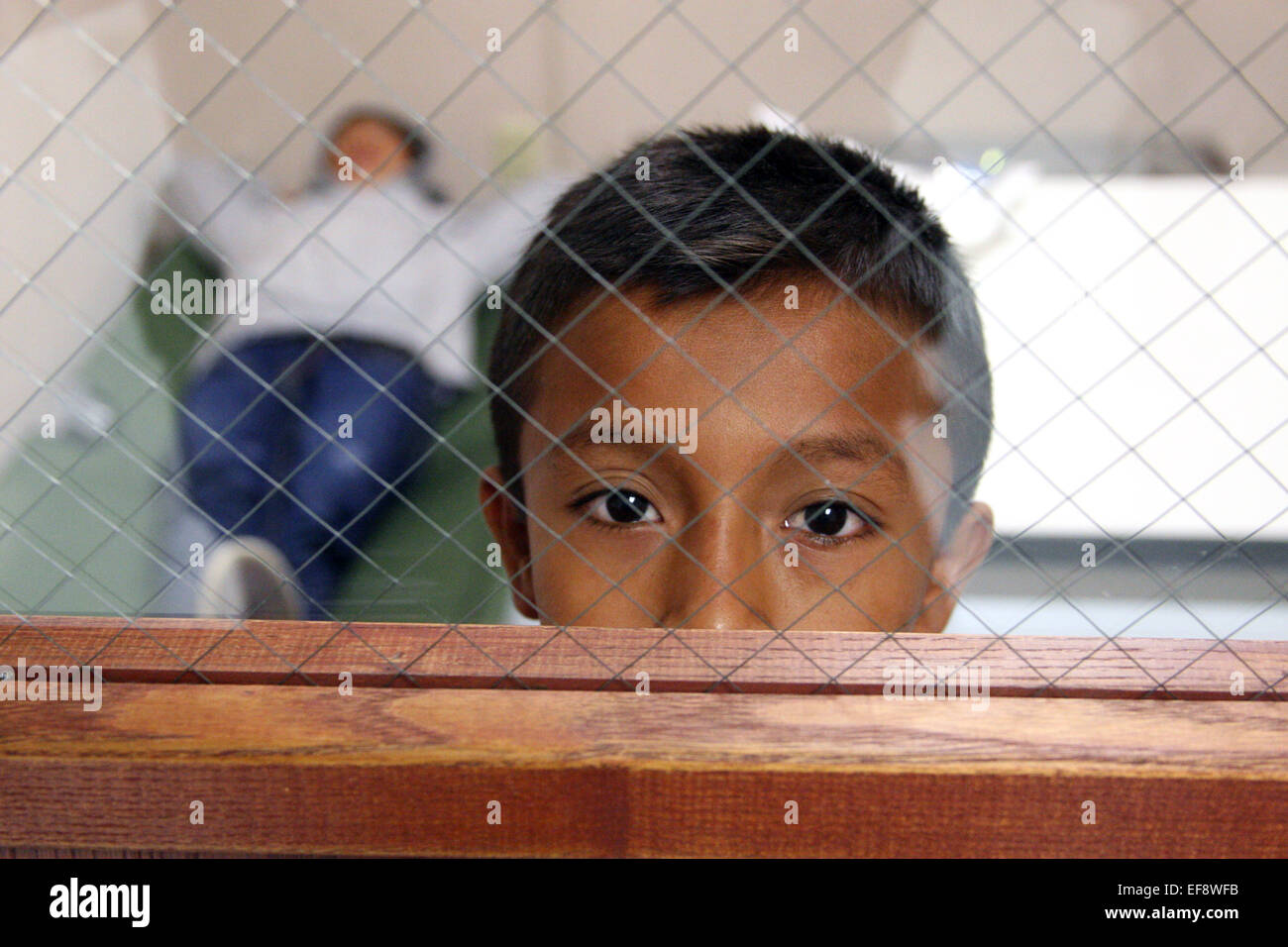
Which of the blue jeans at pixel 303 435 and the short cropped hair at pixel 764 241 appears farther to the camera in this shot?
the blue jeans at pixel 303 435

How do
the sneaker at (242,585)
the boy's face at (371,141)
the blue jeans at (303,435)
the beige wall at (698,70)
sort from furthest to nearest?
the boy's face at (371,141) < the blue jeans at (303,435) < the beige wall at (698,70) < the sneaker at (242,585)

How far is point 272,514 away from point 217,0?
36 cm

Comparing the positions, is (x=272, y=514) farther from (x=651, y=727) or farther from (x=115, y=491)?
(x=651, y=727)

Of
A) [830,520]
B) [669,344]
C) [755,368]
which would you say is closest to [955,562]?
[830,520]

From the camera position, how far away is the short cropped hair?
0.52 metres

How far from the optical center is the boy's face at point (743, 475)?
463 mm

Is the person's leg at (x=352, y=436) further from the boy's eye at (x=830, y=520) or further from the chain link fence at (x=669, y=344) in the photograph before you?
the boy's eye at (x=830, y=520)

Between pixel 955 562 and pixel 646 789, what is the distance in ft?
1.18

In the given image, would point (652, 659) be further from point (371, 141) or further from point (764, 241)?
point (371, 141)

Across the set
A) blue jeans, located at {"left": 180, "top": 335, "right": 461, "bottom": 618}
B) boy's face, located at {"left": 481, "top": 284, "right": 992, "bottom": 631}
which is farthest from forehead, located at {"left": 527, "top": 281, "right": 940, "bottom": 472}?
blue jeans, located at {"left": 180, "top": 335, "right": 461, "bottom": 618}

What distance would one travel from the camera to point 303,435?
84 centimetres

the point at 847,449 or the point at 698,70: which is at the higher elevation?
the point at 698,70

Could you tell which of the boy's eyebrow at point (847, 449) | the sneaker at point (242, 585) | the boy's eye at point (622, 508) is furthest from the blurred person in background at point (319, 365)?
the boy's eyebrow at point (847, 449)

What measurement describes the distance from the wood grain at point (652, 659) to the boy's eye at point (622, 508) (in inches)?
7.2
